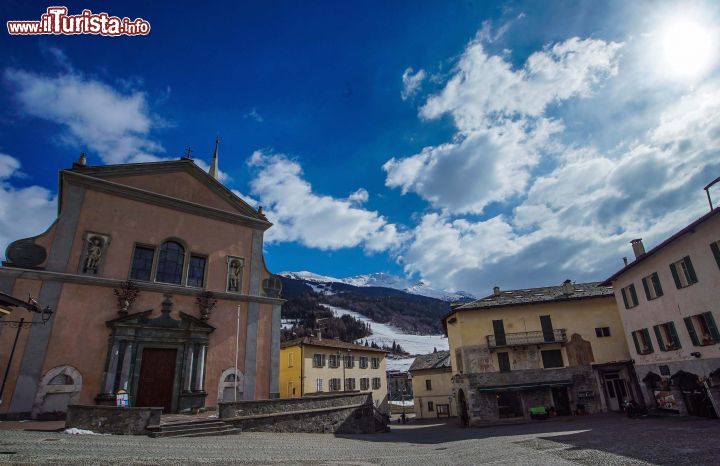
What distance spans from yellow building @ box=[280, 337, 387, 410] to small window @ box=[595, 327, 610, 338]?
22459 mm

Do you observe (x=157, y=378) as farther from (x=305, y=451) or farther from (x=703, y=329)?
(x=703, y=329)

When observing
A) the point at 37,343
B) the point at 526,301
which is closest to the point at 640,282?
the point at 526,301

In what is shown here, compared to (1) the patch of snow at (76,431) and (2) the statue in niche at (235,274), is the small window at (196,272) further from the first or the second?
(1) the patch of snow at (76,431)

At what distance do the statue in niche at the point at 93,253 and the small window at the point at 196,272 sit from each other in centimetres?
386

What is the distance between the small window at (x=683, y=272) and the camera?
17337 millimetres

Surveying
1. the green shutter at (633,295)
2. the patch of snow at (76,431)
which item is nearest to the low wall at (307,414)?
the patch of snow at (76,431)

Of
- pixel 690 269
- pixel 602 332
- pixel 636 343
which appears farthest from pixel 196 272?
pixel 602 332

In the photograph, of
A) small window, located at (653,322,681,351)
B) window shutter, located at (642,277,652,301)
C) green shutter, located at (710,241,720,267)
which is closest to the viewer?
green shutter, located at (710,241,720,267)

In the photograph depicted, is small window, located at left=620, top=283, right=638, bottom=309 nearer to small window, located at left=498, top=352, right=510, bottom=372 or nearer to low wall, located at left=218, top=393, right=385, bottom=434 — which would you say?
small window, located at left=498, top=352, right=510, bottom=372

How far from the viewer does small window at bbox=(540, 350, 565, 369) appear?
27531mm

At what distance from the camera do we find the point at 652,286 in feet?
68.0

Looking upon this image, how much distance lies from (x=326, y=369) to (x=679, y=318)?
30.3 metres

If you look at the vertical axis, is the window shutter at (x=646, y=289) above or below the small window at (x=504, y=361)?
above

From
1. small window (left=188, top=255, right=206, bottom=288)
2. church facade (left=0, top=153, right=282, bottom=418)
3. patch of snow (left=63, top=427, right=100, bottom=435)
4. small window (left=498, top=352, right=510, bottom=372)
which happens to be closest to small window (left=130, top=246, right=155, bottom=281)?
church facade (left=0, top=153, right=282, bottom=418)
